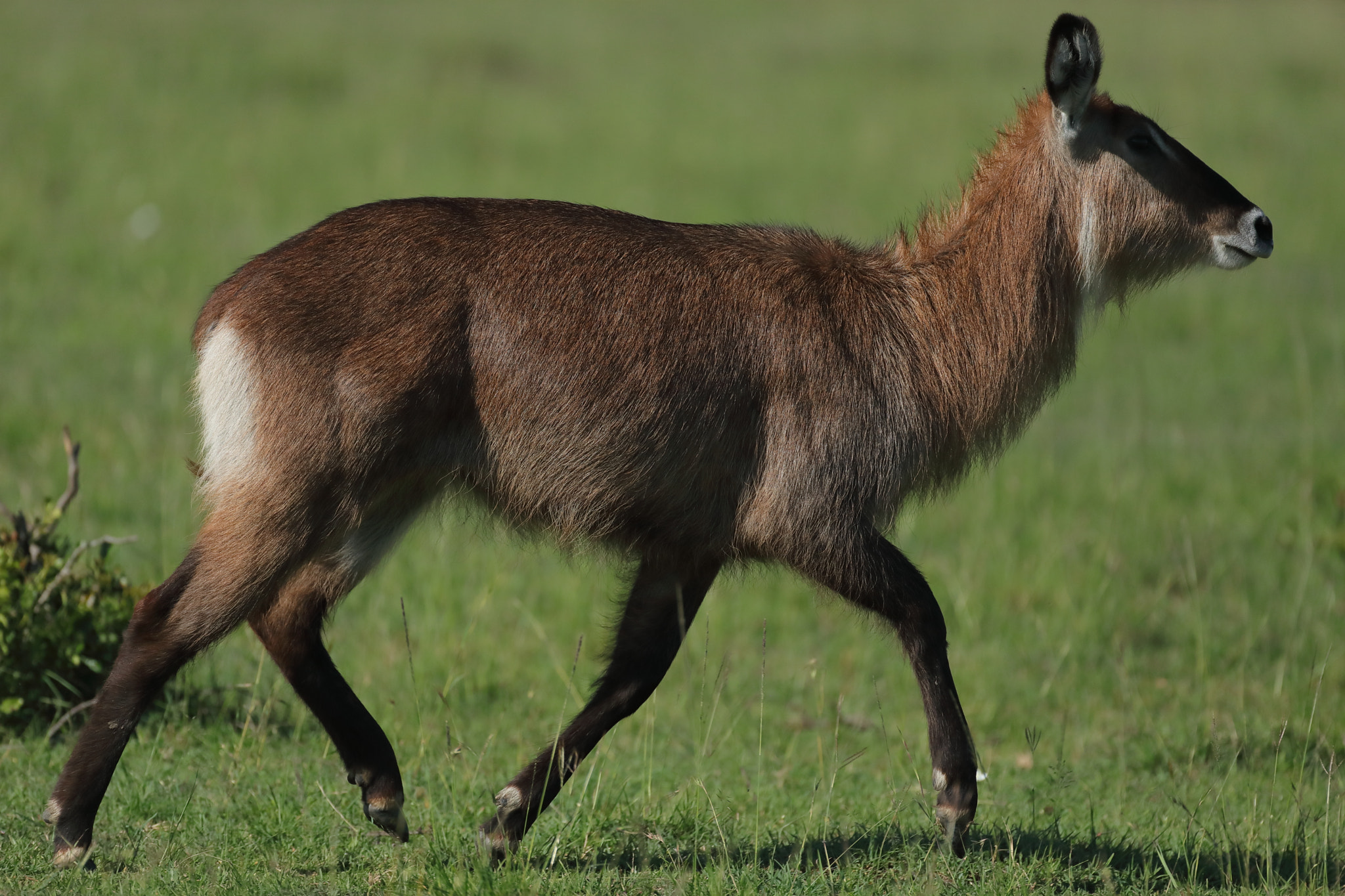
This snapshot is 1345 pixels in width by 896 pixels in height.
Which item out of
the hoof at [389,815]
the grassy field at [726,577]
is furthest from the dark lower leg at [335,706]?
the grassy field at [726,577]

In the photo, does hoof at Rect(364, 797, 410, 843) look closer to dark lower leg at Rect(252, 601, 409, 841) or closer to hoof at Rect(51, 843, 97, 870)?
dark lower leg at Rect(252, 601, 409, 841)

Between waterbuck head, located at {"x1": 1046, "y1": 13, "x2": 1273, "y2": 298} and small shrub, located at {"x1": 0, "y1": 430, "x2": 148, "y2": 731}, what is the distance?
2983 millimetres

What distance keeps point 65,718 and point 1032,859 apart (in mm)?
2735

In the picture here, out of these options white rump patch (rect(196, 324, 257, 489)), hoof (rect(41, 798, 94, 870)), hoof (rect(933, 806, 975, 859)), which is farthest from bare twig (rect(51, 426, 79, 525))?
hoof (rect(933, 806, 975, 859))

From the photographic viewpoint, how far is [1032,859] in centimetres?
361

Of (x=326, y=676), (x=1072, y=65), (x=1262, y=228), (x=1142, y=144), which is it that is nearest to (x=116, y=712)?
(x=326, y=676)

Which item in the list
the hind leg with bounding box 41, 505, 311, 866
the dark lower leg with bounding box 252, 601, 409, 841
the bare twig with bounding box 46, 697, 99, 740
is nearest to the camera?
the hind leg with bounding box 41, 505, 311, 866

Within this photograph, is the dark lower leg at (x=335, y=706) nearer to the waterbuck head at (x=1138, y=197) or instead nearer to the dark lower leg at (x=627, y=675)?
the dark lower leg at (x=627, y=675)

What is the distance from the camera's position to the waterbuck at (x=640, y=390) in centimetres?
334

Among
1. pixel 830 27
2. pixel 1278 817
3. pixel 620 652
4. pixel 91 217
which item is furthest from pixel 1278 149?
pixel 620 652

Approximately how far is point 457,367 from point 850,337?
3.33 feet

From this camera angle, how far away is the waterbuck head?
3992 millimetres

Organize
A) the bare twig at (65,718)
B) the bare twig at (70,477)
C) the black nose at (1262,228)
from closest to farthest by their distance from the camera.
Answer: the black nose at (1262,228), the bare twig at (65,718), the bare twig at (70,477)

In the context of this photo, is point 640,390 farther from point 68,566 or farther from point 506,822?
point 68,566
